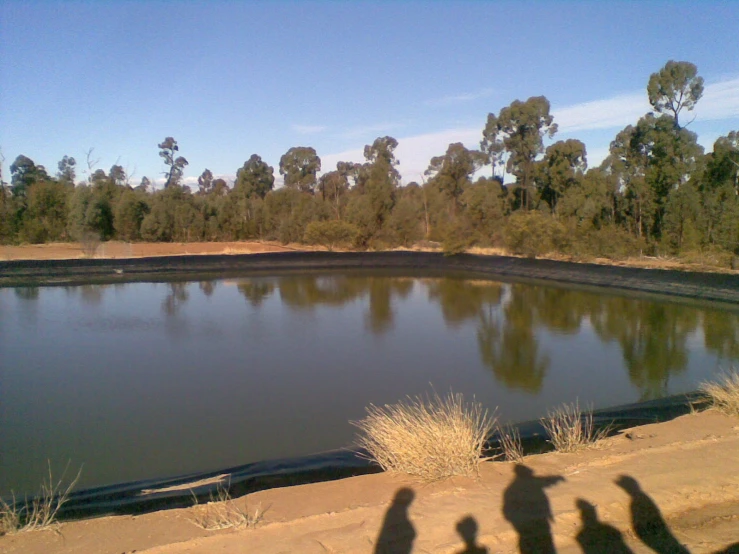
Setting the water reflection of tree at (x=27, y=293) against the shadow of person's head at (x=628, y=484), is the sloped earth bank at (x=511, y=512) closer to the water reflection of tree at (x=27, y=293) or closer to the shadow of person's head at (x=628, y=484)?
the shadow of person's head at (x=628, y=484)

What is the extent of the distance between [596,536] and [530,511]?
1.47 feet

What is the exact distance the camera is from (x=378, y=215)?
35031mm

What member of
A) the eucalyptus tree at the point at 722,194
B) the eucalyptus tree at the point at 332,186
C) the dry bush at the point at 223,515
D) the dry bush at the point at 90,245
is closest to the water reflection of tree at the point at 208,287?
the dry bush at the point at 90,245

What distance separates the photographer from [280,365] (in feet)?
33.2

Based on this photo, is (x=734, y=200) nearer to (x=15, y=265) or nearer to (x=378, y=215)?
(x=378, y=215)

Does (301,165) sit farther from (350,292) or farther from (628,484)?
(628,484)

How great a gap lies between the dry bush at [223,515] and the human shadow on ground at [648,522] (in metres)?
2.65

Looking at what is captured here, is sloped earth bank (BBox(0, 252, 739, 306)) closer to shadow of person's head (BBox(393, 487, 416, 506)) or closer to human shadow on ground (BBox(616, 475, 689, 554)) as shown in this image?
human shadow on ground (BBox(616, 475, 689, 554))

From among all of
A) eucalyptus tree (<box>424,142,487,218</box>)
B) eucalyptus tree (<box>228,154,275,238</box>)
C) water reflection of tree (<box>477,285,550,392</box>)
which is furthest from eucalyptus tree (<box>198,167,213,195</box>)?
water reflection of tree (<box>477,285,550,392</box>)

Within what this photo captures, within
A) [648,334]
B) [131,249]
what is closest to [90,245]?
[131,249]

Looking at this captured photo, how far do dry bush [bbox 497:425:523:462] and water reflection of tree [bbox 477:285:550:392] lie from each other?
91.9 inches

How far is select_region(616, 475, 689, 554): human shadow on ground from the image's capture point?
12.6 feet

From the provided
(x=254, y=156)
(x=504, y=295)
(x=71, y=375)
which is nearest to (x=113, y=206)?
(x=254, y=156)

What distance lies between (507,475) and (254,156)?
5410 centimetres
